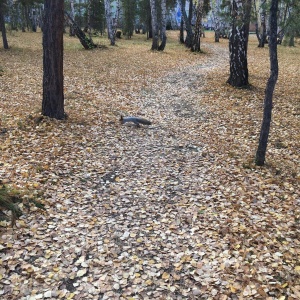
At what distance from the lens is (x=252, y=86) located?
12109 mm

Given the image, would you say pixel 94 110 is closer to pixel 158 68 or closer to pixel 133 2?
pixel 158 68

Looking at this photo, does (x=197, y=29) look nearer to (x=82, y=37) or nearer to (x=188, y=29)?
(x=188, y=29)

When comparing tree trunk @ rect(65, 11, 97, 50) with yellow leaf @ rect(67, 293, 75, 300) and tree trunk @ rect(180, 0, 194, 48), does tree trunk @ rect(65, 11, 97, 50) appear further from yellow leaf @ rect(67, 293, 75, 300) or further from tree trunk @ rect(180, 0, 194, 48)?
yellow leaf @ rect(67, 293, 75, 300)

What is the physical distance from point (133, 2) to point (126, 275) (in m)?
31.8

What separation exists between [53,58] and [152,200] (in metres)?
4.56

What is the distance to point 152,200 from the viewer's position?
218 inches

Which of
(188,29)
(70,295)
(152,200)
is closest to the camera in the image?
(70,295)

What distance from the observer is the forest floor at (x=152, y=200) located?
152 inches

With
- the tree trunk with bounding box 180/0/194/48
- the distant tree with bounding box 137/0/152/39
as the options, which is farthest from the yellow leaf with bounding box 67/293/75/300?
the distant tree with bounding box 137/0/152/39

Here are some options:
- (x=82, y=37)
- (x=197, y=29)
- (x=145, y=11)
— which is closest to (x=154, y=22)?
(x=197, y=29)

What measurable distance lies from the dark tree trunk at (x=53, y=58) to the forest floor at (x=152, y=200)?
1.55ft

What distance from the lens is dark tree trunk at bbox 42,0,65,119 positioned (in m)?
7.58

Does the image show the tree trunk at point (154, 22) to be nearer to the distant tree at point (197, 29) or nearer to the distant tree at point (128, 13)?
the distant tree at point (197, 29)

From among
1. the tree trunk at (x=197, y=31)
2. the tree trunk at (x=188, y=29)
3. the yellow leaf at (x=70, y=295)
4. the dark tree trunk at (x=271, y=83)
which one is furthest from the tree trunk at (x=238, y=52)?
the tree trunk at (x=188, y=29)
